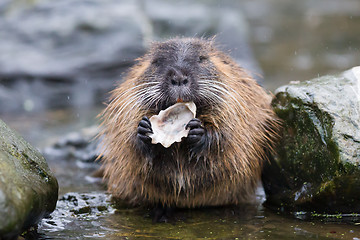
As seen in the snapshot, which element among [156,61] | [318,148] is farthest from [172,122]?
[318,148]

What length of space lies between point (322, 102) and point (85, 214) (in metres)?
2.19

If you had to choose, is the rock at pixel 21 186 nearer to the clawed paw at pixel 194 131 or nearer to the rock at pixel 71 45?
the clawed paw at pixel 194 131

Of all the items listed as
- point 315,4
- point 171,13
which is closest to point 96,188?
point 171,13

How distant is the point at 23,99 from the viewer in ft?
29.6

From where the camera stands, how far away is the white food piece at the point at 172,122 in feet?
12.2

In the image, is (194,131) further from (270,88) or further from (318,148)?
(270,88)

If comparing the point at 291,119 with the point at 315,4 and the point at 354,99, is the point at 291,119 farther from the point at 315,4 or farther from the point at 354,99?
the point at 315,4

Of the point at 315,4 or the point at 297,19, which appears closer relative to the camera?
the point at 297,19

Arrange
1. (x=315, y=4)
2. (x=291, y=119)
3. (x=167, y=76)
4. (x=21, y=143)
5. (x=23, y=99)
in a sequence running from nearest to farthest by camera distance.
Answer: (x=21, y=143) → (x=167, y=76) → (x=291, y=119) → (x=23, y=99) → (x=315, y=4)

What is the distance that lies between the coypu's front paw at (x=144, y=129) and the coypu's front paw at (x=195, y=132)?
0.30 metres

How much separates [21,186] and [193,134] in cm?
139

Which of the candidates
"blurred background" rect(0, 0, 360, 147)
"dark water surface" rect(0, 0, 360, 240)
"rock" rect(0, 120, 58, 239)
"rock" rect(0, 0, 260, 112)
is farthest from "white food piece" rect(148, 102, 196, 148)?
"rock" rect(0, 0, 260, 112)

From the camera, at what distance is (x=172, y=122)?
378 cm

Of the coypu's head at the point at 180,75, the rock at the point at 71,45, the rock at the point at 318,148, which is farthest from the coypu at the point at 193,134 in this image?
the rock at the point at 71,45
